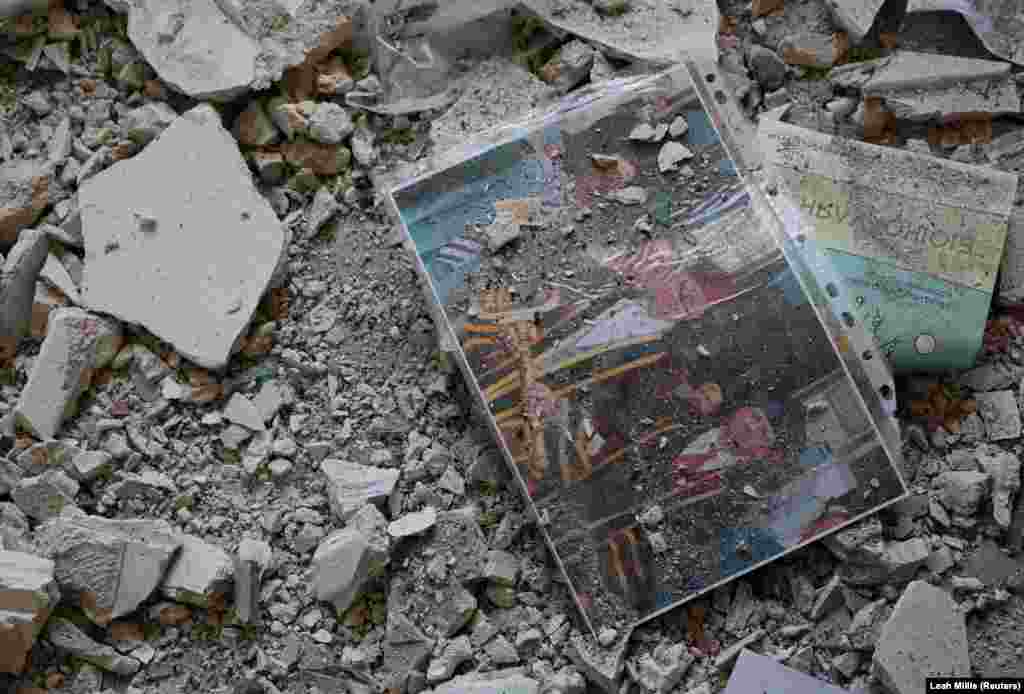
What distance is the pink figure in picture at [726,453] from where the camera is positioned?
80.4 inches

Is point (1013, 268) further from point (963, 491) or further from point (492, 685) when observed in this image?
point (492, 685)

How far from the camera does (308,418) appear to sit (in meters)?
2.13

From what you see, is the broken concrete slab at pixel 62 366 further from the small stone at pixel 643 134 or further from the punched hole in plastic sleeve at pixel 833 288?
the punched hole in plastic sleeve at pixel 833 288

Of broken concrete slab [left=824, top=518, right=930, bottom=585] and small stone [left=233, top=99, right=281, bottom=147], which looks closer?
broken concrete slab [left=824, top=518, right=930, bottom=585]

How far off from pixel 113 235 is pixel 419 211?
56 centimetres

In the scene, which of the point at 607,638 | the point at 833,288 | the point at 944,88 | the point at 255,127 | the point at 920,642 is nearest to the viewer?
the point at 920,642

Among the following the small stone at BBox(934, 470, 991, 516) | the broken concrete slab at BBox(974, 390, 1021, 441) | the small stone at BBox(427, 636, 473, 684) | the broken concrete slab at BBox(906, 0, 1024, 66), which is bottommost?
the small stone at BBox(427, 636, 473, 684)

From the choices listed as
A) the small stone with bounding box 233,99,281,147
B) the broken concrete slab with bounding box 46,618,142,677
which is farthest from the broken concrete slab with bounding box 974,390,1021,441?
the broken concrete slab with bounding box 46,618,142,677

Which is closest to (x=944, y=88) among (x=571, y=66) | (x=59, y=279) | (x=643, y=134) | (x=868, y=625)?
(x=643, y=134)

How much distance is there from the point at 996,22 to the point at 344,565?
1.53 meters

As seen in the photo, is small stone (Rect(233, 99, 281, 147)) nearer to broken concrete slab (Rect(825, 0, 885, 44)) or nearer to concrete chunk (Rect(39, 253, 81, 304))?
concrete chunk (Rect(39, 253, 81, 304))

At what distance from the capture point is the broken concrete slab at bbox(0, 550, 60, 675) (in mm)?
1907

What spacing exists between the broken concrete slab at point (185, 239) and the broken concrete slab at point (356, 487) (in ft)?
0.99

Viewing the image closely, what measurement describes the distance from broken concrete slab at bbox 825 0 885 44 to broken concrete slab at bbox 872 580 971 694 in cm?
102
